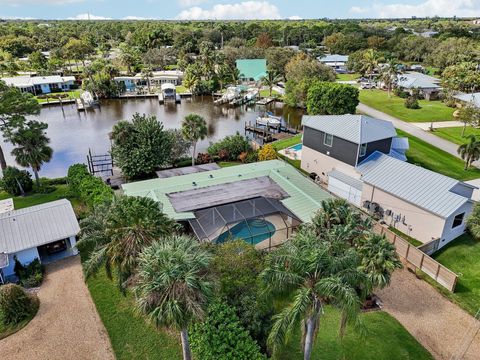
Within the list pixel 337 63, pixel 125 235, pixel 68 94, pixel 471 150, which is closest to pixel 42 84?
pixel 68 94

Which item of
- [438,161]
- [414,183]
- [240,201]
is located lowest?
[438,161]

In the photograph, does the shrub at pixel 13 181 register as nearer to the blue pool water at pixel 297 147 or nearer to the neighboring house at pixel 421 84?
the blue pool water at pixel 297 147

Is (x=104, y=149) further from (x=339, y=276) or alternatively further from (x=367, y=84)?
(x=367, y=84)

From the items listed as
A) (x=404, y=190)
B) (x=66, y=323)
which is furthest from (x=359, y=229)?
(x=66, y=323)

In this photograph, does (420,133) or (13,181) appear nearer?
(13,181)

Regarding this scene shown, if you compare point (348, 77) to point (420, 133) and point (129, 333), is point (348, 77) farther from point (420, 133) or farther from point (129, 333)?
point (129, 333)

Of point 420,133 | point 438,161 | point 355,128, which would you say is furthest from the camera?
point 420,133

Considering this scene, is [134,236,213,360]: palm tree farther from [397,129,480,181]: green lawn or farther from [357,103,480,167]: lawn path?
[357,103,480,167]: lawn path

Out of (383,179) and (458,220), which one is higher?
(383,179)
